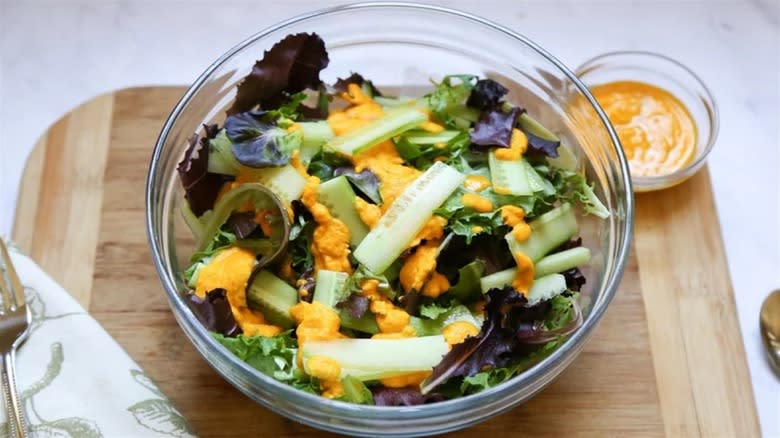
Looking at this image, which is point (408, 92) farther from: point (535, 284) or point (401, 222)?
point (535, 284)

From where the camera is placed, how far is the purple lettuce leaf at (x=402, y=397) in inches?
88.7

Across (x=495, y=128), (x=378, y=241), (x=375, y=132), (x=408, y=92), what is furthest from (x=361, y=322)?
(x=408, y=92)

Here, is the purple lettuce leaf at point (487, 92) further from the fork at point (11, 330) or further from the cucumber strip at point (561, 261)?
the fork at point (11, 330)

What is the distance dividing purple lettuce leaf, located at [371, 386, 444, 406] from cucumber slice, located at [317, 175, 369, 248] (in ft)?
1.33

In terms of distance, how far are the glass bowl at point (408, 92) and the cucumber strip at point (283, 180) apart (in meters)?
0.30

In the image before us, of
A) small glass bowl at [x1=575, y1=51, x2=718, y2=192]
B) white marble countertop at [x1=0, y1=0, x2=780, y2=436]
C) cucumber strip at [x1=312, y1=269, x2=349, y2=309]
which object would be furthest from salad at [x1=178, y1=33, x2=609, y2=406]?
white marble countertop at [x1=0, y1=0, x2=780, y2=436]

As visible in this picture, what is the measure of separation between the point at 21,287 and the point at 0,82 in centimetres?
119

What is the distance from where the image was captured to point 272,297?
2.41 meters

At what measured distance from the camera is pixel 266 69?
2662 millimetres

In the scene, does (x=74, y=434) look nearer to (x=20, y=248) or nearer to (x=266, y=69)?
(x=20, y=248)

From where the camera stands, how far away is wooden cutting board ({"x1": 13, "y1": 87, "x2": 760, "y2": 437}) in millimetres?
2545

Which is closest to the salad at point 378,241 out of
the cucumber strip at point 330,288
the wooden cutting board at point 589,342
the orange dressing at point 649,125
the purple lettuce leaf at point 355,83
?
the cucumber strip at point 330,288

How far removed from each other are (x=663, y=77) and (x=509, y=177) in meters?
1.07

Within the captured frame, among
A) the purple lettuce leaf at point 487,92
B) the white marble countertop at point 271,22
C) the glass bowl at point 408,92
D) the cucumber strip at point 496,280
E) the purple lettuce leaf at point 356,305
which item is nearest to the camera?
the glass bowl at point 408,92
